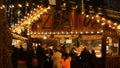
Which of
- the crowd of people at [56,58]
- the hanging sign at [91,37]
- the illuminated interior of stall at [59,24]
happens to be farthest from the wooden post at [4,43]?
the hanging sign at [91,37]

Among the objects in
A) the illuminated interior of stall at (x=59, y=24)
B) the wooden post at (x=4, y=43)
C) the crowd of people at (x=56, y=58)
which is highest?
the wooden post at (x=4, y=43)

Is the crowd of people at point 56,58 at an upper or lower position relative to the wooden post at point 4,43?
lower

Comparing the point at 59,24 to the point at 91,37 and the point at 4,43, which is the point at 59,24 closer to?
the point at 91,37

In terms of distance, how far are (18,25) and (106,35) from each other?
606 centimetres

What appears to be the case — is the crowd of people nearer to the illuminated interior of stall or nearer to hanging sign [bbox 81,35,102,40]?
hanging sign [bbox 81,35,102,40]

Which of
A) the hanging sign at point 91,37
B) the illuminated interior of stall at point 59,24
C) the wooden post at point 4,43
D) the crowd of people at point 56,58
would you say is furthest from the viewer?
the illuminated interior of stall at point 59,24

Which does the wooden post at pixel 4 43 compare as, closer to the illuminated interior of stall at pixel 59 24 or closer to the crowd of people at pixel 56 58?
the crowd of people at pixel 56 58

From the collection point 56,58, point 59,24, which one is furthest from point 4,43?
point 59,24

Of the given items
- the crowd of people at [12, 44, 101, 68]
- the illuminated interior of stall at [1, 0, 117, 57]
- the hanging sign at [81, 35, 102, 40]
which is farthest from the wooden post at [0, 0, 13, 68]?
the hanging sign at [81, 35, 102, 40]

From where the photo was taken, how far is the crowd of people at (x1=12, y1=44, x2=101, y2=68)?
1872 centimetres

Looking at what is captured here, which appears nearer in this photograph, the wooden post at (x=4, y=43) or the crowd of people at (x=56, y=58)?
the wooden post at (x=4, y=43)

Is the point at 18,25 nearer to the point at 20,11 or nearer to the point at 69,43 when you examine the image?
the point at 69,43

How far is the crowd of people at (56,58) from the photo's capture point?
18.7 meters

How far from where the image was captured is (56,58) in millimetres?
18578
